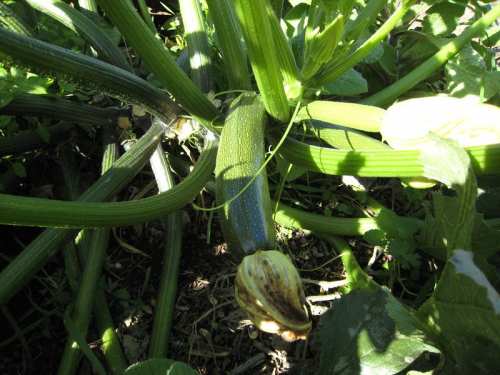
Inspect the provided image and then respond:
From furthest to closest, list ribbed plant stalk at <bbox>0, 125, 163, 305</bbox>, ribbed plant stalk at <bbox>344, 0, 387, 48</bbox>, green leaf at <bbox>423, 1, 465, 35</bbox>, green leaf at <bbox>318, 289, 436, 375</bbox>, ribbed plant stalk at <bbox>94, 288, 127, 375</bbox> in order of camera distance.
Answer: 1. green leaf at <bbox>423, 1, 465, 35</bbox>
2. ribbed plant stalk at <bbox>94, 288, 127, 375</bbox>
3. ribbed plant stalk at <bbox>0, 125, 163, 305</bbox>
4. ribbed plant stalk at <bbox>344, 0, 387, 48</bbox>
5. green leaf at <bbox>318, 289, 436, 375</bbox>

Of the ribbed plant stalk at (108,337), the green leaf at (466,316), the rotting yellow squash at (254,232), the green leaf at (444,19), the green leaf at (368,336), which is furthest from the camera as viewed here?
the green leaf at (444,19)

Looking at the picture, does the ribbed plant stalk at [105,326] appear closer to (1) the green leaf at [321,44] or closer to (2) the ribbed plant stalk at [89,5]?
(2) the ribbed plant stalk at [89,5]

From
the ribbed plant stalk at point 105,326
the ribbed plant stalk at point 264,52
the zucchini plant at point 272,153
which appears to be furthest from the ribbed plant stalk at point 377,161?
the ribbed plant stalk at point 105,326

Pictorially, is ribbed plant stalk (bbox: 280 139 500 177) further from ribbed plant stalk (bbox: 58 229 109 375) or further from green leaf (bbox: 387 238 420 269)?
ribbed plant stalk (bbox: 58 229 109 375)

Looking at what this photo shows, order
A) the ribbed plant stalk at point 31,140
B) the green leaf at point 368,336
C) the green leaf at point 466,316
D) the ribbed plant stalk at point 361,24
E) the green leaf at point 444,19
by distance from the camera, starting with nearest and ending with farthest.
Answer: the green leaf at point 466,316, the green leaf at point 368,336, the ribbed plant stalk at point 361,24, the ribbed plant stalk at point 31,140, the green leaf at point 444,19

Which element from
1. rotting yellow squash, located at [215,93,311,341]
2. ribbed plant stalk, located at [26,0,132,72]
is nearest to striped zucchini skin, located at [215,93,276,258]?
rotting yellow squash, located at [215,93,311,341]

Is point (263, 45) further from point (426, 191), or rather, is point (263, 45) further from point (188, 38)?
point (426, 191)

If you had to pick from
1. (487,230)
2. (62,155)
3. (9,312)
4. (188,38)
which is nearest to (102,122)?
(62,155)
